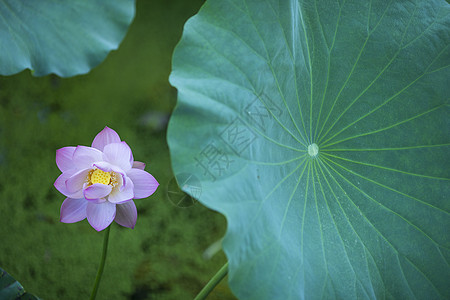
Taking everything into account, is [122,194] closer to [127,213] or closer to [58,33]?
[127,213]

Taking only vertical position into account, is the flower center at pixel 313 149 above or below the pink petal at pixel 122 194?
above

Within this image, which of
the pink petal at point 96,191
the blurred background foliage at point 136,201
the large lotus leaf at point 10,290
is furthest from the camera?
the blurred background foliage at point 136,201

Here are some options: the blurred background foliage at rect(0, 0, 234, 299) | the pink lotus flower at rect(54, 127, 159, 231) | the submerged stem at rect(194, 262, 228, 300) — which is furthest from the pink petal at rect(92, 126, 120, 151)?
the blurred background foliage at rect(0, 0, 234, 299)

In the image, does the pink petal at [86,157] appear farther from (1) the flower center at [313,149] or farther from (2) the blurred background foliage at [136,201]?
(2) the blurred background foliage at [136,201]

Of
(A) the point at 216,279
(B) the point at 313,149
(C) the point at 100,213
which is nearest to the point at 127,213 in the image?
(C) the point at 100,213

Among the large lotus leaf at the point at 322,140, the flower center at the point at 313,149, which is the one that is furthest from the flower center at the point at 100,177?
the flower center at the point at 313,149

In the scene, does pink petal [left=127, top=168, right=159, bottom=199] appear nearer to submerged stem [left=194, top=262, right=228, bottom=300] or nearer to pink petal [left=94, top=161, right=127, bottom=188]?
pink petal [left=94, top=161, right=127, bottom=188]

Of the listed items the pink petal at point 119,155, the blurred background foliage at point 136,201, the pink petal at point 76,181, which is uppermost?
the pink petal at point 119,155
